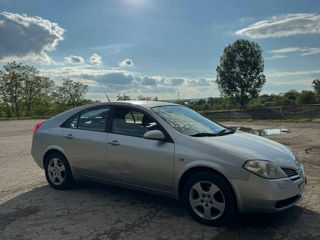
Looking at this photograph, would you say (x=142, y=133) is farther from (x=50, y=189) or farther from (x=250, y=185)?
(x=50, y=189)

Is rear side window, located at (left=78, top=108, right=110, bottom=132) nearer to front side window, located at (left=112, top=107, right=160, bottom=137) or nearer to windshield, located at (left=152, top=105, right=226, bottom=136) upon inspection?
front side window, located at (left=112, top=107, right=160, bottom=137)

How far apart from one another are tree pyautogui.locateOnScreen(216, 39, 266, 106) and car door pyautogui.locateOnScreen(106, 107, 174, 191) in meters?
50.2

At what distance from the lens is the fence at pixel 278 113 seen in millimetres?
22047

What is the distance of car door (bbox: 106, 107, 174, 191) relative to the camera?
12.7ft

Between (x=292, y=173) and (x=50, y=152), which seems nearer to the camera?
(x=292, y=173)

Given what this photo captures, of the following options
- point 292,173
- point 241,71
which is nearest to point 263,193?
point 292,173

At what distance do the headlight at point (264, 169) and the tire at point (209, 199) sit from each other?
1.12 feet


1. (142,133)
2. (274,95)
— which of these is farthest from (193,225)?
(274,95)

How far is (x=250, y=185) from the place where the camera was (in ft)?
10.8

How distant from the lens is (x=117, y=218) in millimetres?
3834

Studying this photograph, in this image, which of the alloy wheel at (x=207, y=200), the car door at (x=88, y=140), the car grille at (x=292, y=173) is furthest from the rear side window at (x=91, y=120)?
the car grille at (x=292, y=173)

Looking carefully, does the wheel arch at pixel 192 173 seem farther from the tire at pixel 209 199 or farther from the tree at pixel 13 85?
the tree at pixel 13 85

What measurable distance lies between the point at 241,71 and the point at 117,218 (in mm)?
52163

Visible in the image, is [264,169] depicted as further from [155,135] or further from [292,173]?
[155,135]
